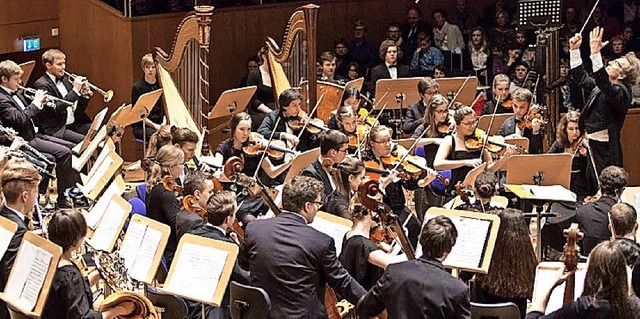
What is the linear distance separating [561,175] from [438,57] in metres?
4.95

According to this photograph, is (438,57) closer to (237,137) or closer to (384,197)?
(237,137)

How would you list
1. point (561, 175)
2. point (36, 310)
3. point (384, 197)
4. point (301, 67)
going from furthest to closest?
Answer: point (301, 67)
point (561, 175)
point (384, 197)
point (36, 310)

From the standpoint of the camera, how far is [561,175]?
7652mm

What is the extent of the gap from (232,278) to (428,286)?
1342 mm

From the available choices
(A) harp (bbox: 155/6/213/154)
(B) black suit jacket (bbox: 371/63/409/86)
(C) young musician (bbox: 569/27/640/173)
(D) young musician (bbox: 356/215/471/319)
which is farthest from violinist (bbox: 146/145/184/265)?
(B) black suit jacket (bbox: 371/63/409/86)

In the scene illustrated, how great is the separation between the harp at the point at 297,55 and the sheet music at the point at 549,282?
480cm

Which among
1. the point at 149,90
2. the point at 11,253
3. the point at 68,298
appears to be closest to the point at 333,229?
the point at 68,298

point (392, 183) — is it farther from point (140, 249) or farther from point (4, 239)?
point (4, 239)

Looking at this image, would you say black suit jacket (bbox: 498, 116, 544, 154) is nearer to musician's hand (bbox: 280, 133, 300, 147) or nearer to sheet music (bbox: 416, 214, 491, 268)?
musician's hand (bbox: 280, 133, 300, 147)

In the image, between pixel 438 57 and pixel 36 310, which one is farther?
pixel 438 57

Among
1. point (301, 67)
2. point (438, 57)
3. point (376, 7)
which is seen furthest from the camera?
point (376, 7)

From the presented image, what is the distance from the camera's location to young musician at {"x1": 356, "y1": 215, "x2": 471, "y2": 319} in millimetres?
4773

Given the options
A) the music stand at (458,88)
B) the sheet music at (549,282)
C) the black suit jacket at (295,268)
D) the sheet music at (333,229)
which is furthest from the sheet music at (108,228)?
the music stand at (458,88)

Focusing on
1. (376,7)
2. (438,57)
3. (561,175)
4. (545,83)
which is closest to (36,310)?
(561,175)
